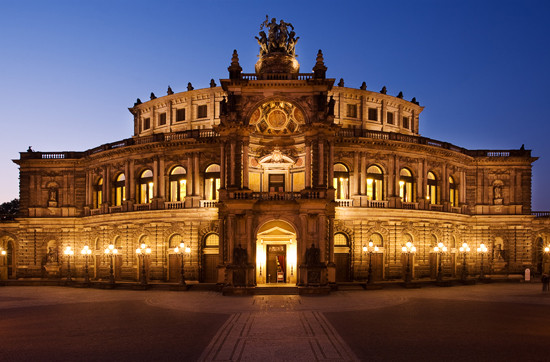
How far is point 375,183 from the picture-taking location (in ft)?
168

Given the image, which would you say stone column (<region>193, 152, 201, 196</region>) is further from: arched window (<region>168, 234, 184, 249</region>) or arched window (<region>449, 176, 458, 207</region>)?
arched window (<region>449, 176, 458, 207</region>)

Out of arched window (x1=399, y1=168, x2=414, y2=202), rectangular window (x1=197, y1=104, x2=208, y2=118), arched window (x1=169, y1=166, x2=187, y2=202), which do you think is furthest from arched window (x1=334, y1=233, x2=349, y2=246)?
rectangular window (x1=197, y1=104, x2=208, y2=118)

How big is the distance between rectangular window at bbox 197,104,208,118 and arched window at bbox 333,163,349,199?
16.9 m

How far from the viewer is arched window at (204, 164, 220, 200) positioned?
50.3 meters

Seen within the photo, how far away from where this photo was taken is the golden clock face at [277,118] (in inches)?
1845

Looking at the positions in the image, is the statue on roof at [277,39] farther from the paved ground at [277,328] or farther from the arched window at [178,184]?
the paved ground at [277,328]

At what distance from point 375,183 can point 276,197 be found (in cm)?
1306

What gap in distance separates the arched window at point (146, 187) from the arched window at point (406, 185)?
2668cm

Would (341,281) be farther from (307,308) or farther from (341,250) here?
(307,308)

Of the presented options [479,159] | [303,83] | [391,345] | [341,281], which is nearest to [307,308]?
A: [391,345]

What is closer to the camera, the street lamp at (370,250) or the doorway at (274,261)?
the street lamp at (370,250)

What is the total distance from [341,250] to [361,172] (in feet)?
26.6

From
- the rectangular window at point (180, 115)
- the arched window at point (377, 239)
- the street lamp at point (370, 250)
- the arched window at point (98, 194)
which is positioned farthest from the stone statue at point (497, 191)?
the arched window at point (98, 194)

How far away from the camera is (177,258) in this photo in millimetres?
50094
